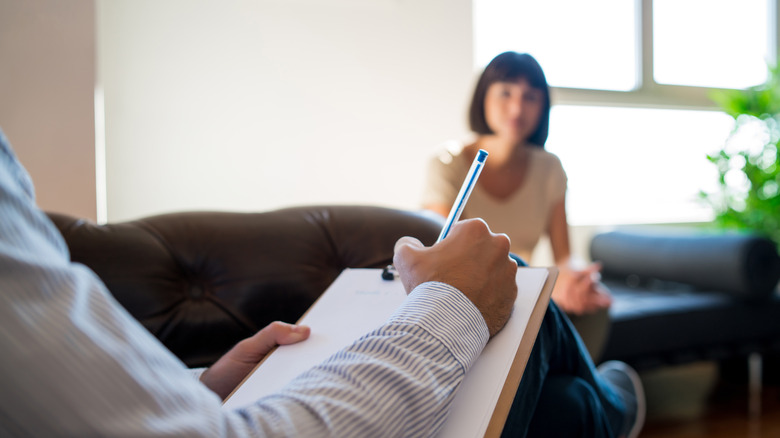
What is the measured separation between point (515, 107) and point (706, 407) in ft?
4.47

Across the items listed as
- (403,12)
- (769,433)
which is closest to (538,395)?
(769,433)

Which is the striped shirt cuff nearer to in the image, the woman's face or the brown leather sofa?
the brown leather sofa

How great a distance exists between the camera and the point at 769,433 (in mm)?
1858

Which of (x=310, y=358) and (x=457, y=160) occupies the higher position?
(x=457, y=160)

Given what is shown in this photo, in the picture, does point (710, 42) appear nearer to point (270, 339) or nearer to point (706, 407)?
point (706, 407)

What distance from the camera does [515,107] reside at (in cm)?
172

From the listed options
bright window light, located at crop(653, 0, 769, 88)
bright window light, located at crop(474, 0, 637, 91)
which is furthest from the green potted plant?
bright window light, located at crop(474, 0, 637, 91)

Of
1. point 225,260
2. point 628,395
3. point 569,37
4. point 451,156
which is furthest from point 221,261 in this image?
point 569,37

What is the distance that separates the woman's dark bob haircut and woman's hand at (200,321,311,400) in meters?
1.23

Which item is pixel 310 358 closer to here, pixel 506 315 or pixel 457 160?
pixel 506 315

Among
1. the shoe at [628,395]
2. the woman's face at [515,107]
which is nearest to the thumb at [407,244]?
the shoe at [628,395]

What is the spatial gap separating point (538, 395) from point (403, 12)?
197 centimetres

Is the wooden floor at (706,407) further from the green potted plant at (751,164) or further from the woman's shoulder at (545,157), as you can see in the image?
the woman's shoulder at (545,157)

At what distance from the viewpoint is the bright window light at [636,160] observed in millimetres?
2855
